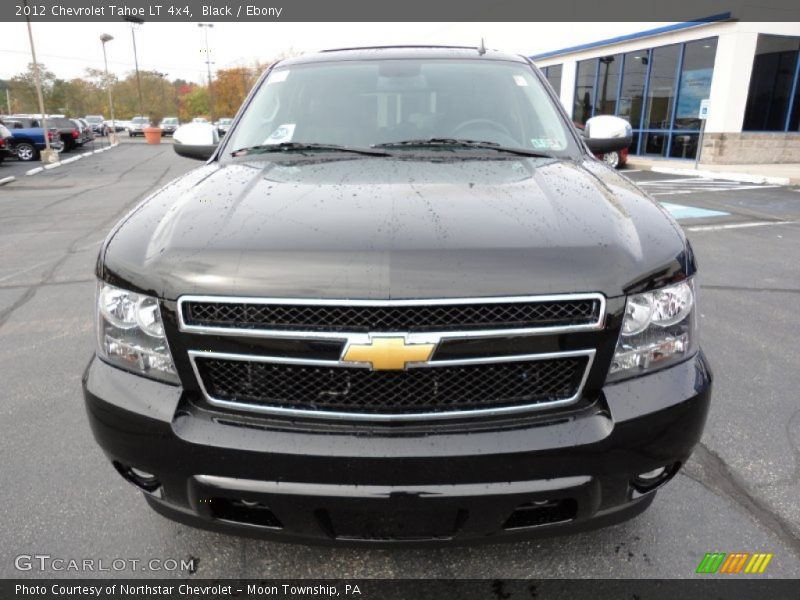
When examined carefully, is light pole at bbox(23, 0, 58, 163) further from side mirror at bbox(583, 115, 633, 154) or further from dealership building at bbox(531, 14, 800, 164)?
side mirror at bbox(583, 115, 633, 154)

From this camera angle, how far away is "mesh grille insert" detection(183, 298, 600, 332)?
5.17 ft

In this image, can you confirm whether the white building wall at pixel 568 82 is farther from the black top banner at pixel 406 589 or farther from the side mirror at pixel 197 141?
the black top banner at pixel 406 589

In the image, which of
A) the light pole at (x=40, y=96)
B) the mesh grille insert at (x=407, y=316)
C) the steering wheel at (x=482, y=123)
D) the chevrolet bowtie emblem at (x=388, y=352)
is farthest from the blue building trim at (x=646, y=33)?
the light pole at (x=40, y=96)

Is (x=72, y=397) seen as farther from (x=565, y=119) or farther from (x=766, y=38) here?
(x=766, y=38)

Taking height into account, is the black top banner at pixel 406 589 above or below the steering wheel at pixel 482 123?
below

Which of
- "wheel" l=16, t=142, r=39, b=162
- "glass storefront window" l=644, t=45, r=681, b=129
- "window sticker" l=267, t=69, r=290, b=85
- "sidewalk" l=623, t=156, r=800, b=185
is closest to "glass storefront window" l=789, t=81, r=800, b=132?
"sidewalk" l=623, t=156, r=800, b=185

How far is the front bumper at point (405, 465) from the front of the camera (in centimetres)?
159

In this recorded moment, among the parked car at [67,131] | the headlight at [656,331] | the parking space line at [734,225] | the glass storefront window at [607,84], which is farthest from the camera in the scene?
the parked car at [67,131]

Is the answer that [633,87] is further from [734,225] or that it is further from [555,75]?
[734,225]

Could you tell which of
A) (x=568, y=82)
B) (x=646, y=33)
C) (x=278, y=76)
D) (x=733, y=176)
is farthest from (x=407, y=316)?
(x=568, y=82)

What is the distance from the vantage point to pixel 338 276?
5.20 ft

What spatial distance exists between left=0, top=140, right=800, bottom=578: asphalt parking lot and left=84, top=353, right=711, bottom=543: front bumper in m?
0.26

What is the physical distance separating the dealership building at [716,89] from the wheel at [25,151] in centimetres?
2416

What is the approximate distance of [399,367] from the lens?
5.23ft
